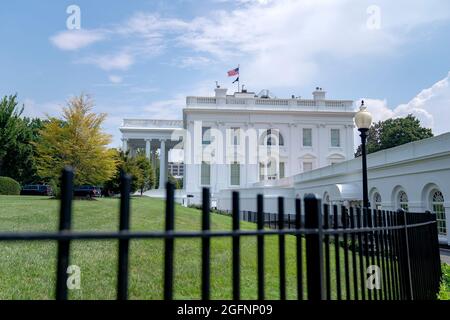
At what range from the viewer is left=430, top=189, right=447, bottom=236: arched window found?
1642cm

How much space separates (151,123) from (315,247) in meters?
57.2

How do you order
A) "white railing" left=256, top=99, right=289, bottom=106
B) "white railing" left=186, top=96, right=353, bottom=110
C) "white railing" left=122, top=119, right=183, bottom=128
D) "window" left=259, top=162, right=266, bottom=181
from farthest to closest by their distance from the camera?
"white railing" left=122, top=119, right=183, bottom=128, "white railing" left=256, top=99, right=289, bottom=106, "window" left=259, top=162, right=266, bottom=181, "white railing" left=186, top=96, right=353, bottom=110

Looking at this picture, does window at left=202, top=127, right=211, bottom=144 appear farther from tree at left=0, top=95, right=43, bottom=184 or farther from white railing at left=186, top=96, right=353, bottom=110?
tree at left=0, top=95, right=43, bottom=184

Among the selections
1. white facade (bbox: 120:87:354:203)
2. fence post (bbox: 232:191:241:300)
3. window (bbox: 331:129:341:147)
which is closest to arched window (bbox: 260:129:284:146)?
white facade (bbox: 120:87:354:203)

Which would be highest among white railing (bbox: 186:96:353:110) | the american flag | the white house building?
the american flag

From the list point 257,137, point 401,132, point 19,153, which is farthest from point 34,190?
point 401,132

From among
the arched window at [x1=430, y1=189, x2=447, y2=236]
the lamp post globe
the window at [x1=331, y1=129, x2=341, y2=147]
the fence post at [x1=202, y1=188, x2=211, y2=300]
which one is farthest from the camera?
the window at [x1=331, y1=129, x2=341, y2=147]

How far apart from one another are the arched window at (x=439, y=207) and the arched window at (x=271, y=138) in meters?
33.2

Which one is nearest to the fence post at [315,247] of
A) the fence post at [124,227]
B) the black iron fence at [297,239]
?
the black iron fence at [297,239]

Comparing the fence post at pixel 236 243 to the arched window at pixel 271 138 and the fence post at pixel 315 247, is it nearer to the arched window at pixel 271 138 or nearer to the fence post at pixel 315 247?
the fence post at pixel 315 247

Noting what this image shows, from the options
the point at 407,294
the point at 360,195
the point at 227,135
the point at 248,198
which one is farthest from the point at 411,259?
the point at 227,135

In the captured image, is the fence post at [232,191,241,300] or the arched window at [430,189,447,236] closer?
the fence post at [232,191,241,300]

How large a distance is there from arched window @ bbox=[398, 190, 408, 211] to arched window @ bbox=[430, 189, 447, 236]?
5.45 ft

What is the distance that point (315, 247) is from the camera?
2.75 metres
